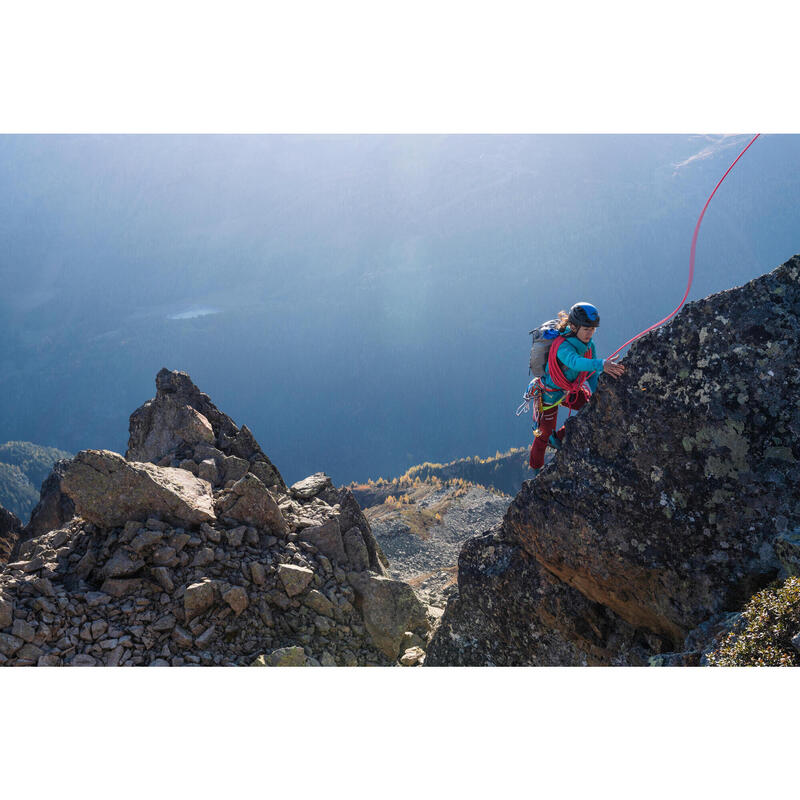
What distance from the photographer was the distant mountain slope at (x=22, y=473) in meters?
82.8

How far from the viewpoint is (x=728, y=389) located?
4.56 m

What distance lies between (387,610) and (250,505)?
2926 mm

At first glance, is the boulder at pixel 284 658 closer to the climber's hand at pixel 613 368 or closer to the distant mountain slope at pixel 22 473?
the climber's hand at pixel 613 368

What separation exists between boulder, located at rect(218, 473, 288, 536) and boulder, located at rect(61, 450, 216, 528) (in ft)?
1.17

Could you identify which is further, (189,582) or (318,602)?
(318,602)

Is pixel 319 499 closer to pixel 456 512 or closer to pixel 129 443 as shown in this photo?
pixel 129 443

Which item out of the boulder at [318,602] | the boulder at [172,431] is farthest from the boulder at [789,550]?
the boulder at [172,431]

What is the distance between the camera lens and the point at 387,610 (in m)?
9.04

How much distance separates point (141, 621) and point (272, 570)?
192 centimetres

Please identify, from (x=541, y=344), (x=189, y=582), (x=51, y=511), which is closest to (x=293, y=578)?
(x=189, y=582)

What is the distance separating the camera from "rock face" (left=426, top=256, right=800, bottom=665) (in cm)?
437

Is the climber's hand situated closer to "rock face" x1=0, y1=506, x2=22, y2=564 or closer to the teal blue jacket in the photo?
the teal blue jacket

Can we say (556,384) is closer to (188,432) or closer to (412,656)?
(412,656)

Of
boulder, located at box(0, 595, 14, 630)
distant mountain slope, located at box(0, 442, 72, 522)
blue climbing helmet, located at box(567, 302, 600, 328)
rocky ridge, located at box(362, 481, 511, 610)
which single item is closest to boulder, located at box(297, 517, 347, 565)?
boulder, located at box(0, 595, 14, 630)
